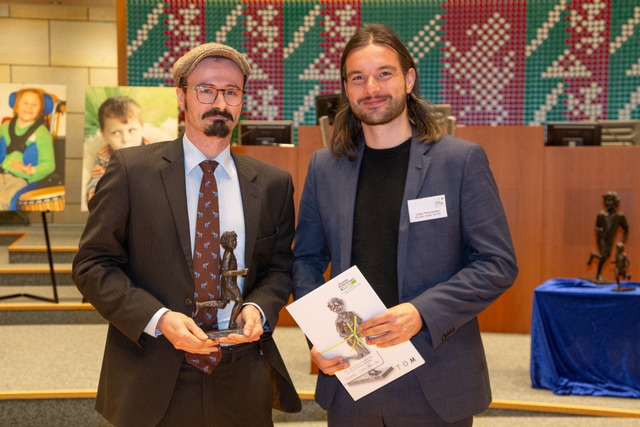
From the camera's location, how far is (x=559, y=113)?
25.2ft

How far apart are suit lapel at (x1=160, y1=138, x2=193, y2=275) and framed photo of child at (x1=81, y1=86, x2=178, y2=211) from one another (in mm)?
3516

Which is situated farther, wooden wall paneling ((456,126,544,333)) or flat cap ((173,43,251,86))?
wooden wall paneling ((456,126,544,333))

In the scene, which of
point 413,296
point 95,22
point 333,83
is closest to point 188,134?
point 413,296

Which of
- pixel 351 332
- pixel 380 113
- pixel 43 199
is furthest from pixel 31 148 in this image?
pixel 351 332

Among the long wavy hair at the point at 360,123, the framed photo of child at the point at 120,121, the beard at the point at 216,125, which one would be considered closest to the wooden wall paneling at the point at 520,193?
the framed photo of child at the point at 120,121

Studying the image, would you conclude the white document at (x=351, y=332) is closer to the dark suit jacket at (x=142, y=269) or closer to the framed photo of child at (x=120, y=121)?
the dark suit jacket at (x=142, y=269)

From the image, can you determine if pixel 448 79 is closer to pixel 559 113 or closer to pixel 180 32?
pixel 559 113

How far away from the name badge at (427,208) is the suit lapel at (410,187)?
0.02 metres

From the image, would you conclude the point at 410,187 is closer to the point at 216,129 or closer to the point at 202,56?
the point at 216,129

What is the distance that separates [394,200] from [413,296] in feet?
0.87

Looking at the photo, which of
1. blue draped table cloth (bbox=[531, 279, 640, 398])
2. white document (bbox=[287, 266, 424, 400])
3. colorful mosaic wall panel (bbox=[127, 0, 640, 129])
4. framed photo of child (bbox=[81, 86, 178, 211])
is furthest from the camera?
colorful mosaic wall panel (bbox=[127, 0, 640, 129])

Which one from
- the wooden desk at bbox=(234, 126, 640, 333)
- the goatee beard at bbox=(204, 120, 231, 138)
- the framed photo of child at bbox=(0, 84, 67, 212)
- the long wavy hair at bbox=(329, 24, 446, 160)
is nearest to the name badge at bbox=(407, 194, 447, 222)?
the long wavy hair at bbox=(329, 24, 446, 160)

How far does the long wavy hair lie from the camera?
203 centimetres

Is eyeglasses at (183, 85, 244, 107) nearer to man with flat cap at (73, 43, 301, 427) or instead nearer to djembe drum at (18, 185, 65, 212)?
man with flat cap at (73, 43, 301, 427)
